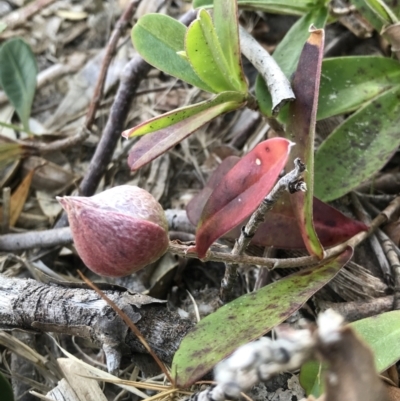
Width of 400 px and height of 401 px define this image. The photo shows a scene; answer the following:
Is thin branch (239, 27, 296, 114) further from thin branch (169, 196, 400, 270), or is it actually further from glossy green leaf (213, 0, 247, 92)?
thin branch (169, 196, 400, 270)

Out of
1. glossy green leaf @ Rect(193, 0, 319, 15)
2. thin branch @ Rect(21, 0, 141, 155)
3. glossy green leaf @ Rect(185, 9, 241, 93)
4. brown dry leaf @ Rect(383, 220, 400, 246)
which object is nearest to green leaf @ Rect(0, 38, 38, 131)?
thin branch @ Rect(21, 0, 141, 155)

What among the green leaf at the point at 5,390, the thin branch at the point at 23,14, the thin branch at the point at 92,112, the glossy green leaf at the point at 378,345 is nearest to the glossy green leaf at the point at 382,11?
the glossy green leaf at the point at 378,345

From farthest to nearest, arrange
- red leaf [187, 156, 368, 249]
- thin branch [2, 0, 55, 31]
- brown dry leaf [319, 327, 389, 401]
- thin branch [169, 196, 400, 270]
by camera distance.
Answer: thin branch [2, 0, 55, 31] < red leaf [187, 156, 368, 249] < thin branch [169, 196, 400, 270] < brown dry leaf [319, 327, 389, 401]

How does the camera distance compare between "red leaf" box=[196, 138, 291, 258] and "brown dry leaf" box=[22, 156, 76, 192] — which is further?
"brown dry leaf" box=[22, 156, 76, 192]

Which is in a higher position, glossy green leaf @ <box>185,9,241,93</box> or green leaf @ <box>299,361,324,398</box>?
glossy green leaf @ <box>185,9,241,93</box>

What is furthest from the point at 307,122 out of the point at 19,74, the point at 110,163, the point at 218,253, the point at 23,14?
the point at 23,14

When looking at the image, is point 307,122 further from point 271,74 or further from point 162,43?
point 162,43
